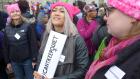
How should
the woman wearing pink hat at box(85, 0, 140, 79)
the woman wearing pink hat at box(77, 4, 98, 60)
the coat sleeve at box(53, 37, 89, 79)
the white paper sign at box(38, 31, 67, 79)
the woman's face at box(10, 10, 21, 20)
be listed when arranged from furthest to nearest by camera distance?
the woman's face at box(10, 10, 21, 20) → the woman wearing pink hat at box(77, 4, 98, 60) → the coat sleeve at box(53, 37, 89, 79) → the white paper sign at box(38, 31, 67, 79) → the woman wearing pink hat at box(85, 0, 140, 79)

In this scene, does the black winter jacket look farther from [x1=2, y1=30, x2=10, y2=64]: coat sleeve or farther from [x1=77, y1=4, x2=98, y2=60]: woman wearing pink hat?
[x1=77, y1=4, x2=98, y2=60]: woman wearing pink hat

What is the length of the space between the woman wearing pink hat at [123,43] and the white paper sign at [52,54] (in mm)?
1188

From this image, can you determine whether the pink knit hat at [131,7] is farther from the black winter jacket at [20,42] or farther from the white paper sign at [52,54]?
the black winter jacket at [20,42]

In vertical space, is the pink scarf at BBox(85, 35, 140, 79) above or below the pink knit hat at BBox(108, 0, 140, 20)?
below

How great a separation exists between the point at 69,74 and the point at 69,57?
0.61 feet

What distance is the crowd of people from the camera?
176 centimetres

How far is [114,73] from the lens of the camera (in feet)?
5.76

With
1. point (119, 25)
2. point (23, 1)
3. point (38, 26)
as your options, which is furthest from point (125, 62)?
point (23, 1)

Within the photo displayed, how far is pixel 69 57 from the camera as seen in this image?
3158 mm

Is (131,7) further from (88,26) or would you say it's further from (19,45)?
(19,45)

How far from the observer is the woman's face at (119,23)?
5.80 ft

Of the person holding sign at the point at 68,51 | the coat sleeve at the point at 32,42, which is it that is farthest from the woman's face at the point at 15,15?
the person holding sign at the point at 68,51

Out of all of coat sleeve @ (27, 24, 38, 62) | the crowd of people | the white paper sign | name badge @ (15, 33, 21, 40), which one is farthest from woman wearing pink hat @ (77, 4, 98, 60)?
the white paper sign

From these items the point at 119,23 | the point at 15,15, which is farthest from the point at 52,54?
the point at 15,15
